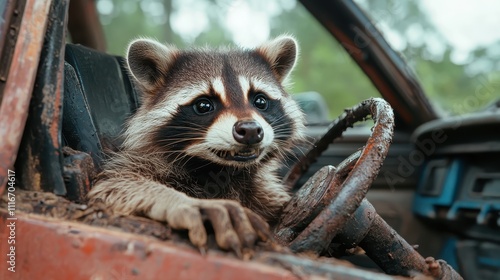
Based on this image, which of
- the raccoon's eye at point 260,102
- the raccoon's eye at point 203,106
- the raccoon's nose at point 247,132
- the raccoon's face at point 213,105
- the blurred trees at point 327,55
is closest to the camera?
the raccoon's nose at point 247,132

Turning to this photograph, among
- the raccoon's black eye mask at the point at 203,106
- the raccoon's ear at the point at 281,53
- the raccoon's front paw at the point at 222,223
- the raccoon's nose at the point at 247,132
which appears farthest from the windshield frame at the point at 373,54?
the raccoon's front paw at the point at 222,223

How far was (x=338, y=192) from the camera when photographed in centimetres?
158

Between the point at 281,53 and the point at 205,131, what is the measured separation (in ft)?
3.14

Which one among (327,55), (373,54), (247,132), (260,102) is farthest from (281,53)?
(327,55)

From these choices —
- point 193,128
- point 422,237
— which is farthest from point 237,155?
point 422,237

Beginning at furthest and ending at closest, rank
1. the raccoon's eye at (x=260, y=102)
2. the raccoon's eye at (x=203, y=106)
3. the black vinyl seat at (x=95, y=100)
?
the raccoon's eye at (x=260, y=102) < the raccoon's eye at (x=203, y=106) < the black vinyl seat at (x=95, y=100)

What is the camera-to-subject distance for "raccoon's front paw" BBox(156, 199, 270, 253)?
127 centimetres

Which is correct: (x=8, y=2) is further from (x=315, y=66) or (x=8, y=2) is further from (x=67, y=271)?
(x=315, y=66)

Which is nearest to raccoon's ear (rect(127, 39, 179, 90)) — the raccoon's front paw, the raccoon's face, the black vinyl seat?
the raccoon's face

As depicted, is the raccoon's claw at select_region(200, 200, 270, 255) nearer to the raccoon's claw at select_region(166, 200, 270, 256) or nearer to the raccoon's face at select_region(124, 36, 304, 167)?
the raccoon's claw at select_region(166, 200, 270, 256)

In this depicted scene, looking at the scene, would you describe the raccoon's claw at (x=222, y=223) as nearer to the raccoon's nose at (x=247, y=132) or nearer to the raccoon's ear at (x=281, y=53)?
the raccoon's nose at (x=247, y=132)

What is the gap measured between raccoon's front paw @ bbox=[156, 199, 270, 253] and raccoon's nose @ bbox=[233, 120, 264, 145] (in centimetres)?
66

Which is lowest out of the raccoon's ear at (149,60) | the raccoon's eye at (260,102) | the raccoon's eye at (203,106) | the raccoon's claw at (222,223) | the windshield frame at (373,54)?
the raccoon's claw at (222,223)

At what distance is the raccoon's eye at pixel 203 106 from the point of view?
235 cm
